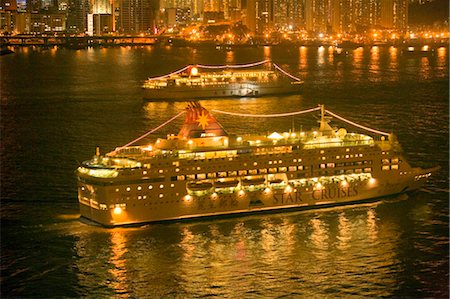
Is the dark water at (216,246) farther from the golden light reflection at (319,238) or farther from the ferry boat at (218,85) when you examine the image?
the ferry boat at (218,85)

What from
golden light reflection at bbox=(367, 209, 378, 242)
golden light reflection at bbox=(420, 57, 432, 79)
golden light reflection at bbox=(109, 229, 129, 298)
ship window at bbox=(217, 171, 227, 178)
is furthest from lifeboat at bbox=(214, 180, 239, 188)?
golden light reflection at bbox=(420, 57, 432, 79)

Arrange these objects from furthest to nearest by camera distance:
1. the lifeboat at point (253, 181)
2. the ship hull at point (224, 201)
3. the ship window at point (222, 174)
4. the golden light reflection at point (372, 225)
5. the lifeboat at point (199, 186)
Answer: the lifeboat at point (253, 181) < the ship window at point (222, 174) < the lifeboat at point (199, 186) < the ship hull at point (224, 201) < the golden light reflection at point (372, 225)

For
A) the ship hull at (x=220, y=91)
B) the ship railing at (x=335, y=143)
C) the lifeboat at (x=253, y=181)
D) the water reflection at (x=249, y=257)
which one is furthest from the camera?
the ship hull at (x=220, y=91)

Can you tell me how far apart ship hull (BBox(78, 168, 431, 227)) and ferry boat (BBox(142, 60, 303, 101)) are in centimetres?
2835

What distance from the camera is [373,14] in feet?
510

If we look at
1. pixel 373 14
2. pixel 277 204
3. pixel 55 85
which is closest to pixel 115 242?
pixel 277 204

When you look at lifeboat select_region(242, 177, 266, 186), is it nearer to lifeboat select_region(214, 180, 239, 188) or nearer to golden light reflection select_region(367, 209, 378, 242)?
lifeboat select_region(214, 180, 239, 188)

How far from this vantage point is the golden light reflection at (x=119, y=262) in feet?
52.4

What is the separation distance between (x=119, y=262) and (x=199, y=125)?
17.0 feet

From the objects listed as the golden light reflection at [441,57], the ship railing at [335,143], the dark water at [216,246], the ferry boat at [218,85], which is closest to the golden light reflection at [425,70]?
the golden light reflection at [441,57]

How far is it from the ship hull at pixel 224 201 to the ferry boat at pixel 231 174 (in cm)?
2

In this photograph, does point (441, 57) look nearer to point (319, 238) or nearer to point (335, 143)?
point (335, 143)

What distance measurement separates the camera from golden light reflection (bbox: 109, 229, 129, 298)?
16.0 m

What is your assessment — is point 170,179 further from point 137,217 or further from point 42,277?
point 42,277
